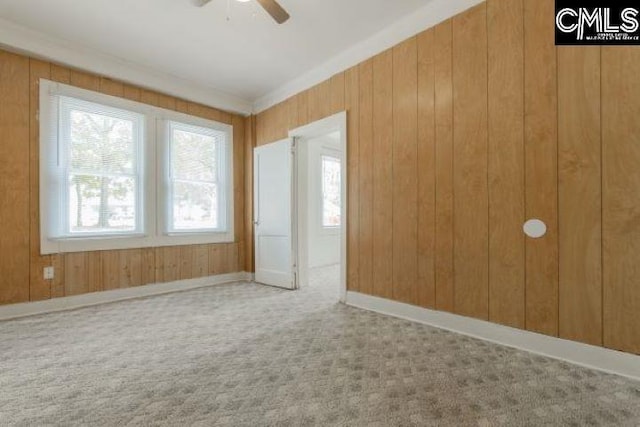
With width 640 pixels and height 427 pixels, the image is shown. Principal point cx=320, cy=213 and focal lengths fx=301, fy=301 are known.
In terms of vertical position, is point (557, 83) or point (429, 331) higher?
point (557, 83)

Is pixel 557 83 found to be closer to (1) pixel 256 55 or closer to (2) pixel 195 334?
(1) pixel 256 55

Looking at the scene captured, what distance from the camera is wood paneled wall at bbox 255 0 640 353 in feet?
6.02

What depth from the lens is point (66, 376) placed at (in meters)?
1.83

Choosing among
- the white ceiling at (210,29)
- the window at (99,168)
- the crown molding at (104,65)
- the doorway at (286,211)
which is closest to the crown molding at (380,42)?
the white ceiling at (210,29)

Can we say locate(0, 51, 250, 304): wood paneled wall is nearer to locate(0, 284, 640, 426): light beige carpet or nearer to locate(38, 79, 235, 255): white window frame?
locate(38, 79, 235, 255): white window frame

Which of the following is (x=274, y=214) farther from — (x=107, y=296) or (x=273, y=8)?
(x=273, y=8)

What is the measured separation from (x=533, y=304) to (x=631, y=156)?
109cm

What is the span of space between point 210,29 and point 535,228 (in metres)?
3.33

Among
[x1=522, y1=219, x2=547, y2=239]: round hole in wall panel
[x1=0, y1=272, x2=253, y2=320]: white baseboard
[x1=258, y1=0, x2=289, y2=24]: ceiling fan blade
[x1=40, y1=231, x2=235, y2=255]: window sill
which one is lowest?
[x1=0, y1=272, x2=253, y2=320]: white baseboard

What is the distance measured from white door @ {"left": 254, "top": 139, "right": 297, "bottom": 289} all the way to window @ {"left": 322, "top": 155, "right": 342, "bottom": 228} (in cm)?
202

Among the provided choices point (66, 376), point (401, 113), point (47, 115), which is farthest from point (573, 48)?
point (47, 115)

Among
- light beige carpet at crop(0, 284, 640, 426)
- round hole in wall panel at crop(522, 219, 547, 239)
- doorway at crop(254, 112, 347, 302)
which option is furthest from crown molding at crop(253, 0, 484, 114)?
light beige carpet at crop(0, 284, 640, 426)

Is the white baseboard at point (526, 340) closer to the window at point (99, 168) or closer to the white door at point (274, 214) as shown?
the white door at point (274, 214)

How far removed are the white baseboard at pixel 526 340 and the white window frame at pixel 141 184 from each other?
2872 millimetres
